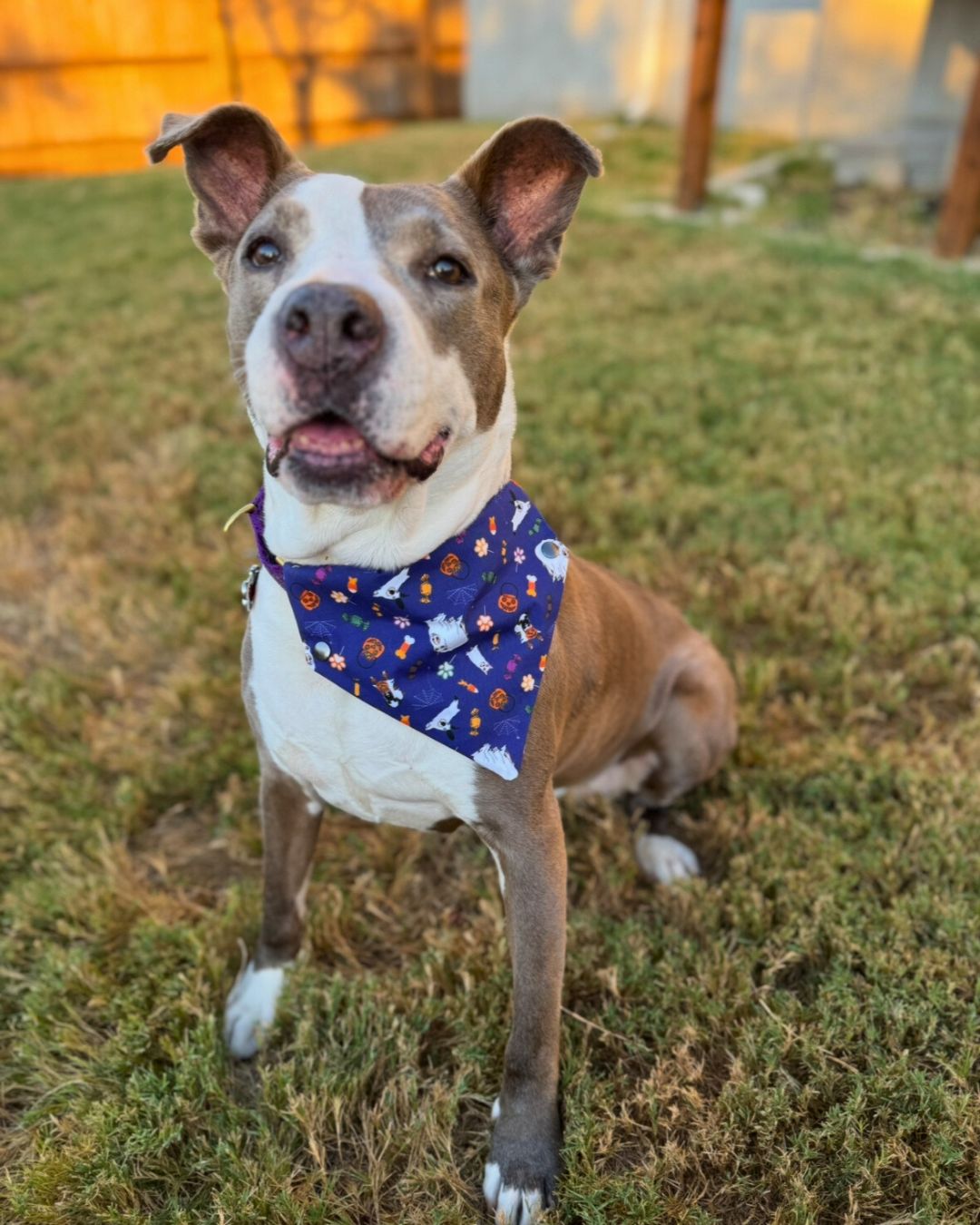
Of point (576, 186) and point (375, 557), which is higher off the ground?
point (576, 186)

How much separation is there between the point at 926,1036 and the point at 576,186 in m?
2.13

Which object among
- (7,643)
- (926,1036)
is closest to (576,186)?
(926,1036)

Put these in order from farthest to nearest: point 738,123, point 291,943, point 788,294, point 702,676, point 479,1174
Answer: point 738,123 → point 788,294 → point 702,676 → point 291,943 → point 479,1174

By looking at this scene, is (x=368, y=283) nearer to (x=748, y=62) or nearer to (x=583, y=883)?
(x=583, y=883)

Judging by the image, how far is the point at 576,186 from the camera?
2.32 m

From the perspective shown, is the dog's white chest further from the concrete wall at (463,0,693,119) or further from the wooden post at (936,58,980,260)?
the concrete wall at (463,0,693,119)

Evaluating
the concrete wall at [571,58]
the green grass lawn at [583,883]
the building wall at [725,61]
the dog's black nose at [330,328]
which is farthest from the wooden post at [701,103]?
the dog's black nose at [330,328]

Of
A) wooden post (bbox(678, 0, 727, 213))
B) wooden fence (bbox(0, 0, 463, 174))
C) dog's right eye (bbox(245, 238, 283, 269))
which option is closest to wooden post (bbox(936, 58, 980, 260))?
wooden post (bbox(678, 0, 727, 213))

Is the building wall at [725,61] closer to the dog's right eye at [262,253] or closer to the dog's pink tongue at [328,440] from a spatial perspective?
the dog's right eye at [262,253]

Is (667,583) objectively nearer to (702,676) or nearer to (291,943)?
(702,676)

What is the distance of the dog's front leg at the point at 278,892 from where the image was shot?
2506mm

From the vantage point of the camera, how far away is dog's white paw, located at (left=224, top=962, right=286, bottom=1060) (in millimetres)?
2434

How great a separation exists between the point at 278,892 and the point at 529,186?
1861 millimetres

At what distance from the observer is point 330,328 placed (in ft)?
5.49
